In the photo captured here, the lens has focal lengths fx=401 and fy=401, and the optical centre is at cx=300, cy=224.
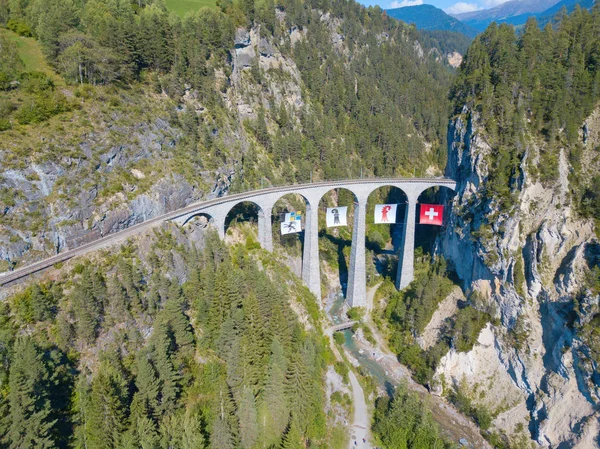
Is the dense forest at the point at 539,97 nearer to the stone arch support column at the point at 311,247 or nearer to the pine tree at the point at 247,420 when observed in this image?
the stone arch support column at the point at 311,247

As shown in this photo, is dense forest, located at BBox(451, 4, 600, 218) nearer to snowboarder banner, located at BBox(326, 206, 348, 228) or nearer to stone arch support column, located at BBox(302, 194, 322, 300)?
snowboarder banner, located at BBox(326, 206, 348, 228)

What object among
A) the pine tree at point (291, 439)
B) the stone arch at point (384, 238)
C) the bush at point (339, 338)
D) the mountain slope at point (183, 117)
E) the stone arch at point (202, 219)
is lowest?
the bush at point (339, 338)

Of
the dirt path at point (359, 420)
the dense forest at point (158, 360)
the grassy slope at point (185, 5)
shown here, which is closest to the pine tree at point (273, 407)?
the dense forest at point (158, 360)

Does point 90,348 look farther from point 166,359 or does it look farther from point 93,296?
point 166,359

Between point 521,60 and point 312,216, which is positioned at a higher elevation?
point 521,60

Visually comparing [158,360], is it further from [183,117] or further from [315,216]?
[183,117]

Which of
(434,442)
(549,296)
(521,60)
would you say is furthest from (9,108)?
(521,60)
